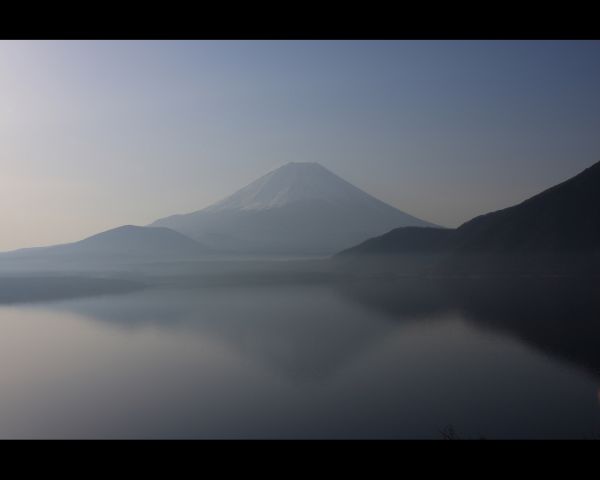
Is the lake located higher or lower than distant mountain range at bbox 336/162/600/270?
lower

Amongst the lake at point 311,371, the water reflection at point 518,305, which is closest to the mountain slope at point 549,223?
the water reflection at point 518,305

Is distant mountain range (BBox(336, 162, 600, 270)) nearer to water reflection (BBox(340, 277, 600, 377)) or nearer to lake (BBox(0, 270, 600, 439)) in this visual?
water reflection (BBox(340, 277, 600, 377))

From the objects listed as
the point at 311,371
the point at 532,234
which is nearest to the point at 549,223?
the point at 532,234

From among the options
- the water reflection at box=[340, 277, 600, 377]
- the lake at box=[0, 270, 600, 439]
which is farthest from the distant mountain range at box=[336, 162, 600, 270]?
the lake at box=[0, 270, 600, 439]

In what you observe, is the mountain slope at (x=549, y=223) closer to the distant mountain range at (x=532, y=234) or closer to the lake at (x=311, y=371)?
the distant mountain range at (x=532, y=234)

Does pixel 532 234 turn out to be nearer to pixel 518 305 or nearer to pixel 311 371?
pixel 518 305
